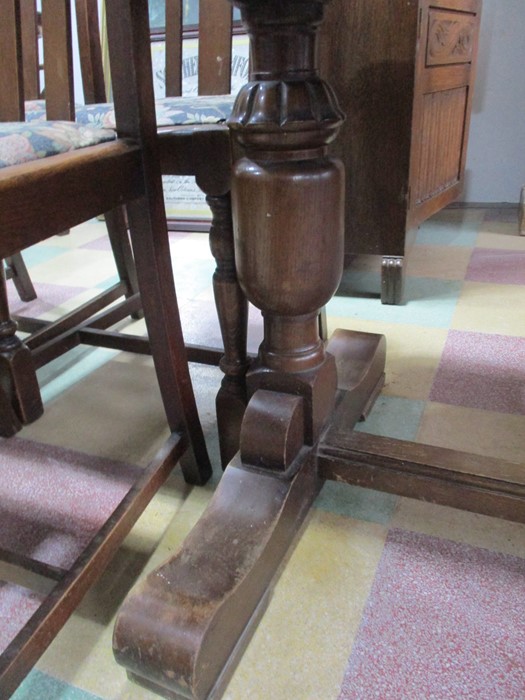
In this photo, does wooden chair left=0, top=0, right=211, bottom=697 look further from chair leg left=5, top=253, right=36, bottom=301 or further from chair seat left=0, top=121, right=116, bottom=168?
chair leg left=5, top=253, right=36, bottom=301

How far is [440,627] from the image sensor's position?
0.66 metres

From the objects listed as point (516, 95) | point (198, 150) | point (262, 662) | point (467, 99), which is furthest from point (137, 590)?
point (516, 95)

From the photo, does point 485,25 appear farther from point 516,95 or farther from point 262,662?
point 262,662

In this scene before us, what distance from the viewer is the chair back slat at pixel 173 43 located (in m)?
0.97

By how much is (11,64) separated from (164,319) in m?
0.38

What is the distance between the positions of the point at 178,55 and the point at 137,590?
866 mm

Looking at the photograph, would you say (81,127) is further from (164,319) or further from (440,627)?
(440,627)

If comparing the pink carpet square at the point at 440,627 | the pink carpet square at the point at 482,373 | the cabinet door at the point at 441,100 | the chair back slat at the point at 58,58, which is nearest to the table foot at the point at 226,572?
the pink carpet square at the point at 440,627

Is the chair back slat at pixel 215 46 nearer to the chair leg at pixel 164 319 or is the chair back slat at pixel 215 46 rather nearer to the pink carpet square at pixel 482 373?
the chair leg at pixel 164 319

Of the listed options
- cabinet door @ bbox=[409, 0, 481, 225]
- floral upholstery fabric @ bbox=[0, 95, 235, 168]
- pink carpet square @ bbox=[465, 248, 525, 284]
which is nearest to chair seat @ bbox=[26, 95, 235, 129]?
floral upholstery fabric @ bbox=[0, 95, 235, 168]

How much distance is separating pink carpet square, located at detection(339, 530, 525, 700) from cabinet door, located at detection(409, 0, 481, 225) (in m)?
0.93

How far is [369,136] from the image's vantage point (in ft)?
4.48

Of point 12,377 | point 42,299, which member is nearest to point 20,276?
point 42,299

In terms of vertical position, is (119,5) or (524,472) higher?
(119,5)
